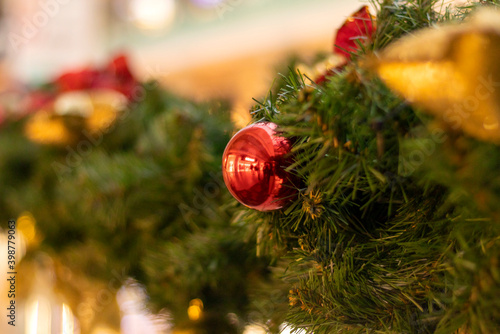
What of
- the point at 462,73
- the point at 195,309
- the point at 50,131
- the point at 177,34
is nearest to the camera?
the point at 462,73

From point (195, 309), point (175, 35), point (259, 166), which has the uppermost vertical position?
point (175, 35)

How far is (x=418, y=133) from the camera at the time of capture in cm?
13

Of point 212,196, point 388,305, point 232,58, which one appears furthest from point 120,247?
point 232,58

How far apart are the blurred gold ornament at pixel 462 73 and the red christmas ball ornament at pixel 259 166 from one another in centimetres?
6

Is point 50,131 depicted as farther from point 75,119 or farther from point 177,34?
point 177,34

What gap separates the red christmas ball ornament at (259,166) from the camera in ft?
0.56

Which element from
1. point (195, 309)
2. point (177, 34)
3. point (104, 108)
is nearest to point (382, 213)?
point (195, 309)

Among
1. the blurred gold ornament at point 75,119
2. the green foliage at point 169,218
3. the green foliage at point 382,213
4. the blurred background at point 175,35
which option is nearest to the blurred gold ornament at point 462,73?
the green foliage at point 382,213

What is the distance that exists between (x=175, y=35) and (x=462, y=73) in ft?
8.57

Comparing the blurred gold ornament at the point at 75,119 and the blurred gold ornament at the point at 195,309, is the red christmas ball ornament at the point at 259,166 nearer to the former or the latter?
the blurred gold ornament at the point at 195,309

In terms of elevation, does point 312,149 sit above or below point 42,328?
above

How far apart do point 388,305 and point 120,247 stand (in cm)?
25

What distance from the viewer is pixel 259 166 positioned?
172mm

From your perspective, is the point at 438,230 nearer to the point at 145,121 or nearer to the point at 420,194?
the point at 420,194
